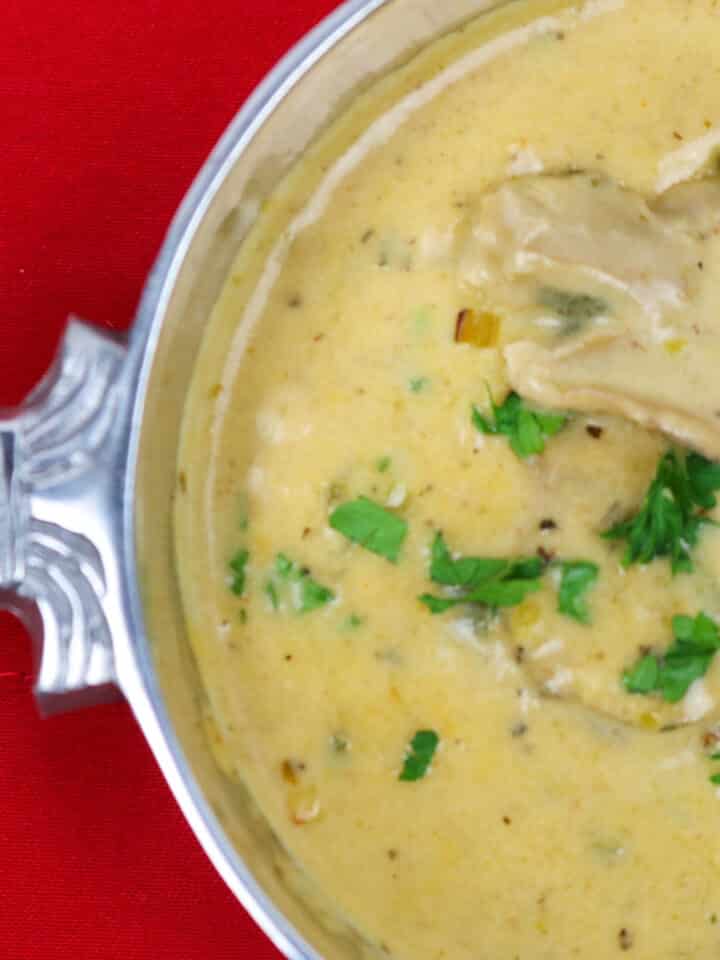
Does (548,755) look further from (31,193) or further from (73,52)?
(73,52)

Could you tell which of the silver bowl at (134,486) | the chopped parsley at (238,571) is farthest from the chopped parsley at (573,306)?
the chopped parsley at (238,571)

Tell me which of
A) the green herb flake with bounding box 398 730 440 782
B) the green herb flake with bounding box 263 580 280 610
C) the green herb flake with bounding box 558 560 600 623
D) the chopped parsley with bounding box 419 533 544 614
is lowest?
the green herb flake with bounding box 398 730 440 782

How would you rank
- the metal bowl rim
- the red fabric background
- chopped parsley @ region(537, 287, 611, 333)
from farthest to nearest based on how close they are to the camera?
the red fabric background → chopped parsley @ region(537, 287, 611, 333) → the metal bowl rim

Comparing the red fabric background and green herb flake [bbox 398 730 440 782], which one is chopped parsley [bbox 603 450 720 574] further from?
the red fabric background

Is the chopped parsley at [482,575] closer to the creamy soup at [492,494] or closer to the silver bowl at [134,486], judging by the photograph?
the creamy soup at [492,494]

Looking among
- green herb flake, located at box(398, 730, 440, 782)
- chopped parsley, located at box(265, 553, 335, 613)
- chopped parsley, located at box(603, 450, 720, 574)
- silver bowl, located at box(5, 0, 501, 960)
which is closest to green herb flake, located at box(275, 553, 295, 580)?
chopped parsley, located at box(265, 553, 335, 613)

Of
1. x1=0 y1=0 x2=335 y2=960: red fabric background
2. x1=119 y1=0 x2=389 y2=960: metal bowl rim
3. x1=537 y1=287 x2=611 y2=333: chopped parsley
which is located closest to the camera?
x1=119 y1=0 x2=389 y2=960: metal bowl rim
